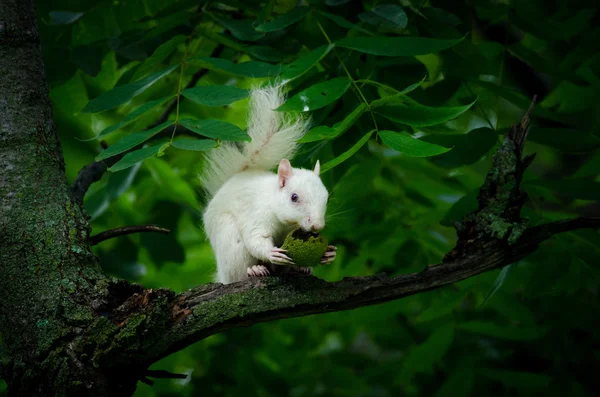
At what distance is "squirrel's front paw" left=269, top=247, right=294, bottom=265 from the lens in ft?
7.26

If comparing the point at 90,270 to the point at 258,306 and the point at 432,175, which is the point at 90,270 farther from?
the point at 432,175

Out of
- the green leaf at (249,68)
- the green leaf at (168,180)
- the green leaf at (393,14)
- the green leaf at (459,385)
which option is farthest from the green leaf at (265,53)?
the green leaf at (459,385)

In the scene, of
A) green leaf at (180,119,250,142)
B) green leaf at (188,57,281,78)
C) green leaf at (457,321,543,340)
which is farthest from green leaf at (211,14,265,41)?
green leaf at (457,321,543,340)

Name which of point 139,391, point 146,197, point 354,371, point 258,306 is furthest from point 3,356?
point 354,371

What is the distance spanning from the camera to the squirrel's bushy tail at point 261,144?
2615 millimetres

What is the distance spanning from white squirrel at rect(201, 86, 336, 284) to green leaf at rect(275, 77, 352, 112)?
0.87 ft

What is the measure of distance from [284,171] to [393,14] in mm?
800

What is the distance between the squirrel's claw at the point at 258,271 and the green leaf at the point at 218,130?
528 millimetres

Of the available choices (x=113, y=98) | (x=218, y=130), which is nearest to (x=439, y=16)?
(x=218, y=130)

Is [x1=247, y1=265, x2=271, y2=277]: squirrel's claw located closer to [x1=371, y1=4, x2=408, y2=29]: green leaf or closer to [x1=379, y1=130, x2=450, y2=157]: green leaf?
[x1=379, y1=130, x2=450, y2=157]: green leaf

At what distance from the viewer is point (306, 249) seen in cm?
218

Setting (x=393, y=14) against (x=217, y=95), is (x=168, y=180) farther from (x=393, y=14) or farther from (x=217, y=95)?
(x=393, y=14)

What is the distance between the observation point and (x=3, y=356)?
6.64 ft

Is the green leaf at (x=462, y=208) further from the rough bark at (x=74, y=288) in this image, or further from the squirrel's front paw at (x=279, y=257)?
the squirrel's front paw at (x=279, y=257)
